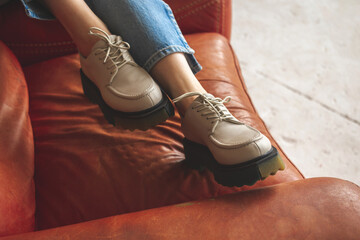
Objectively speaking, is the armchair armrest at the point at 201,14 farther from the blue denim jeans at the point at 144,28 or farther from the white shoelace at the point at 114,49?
the white shoelace at the point at 114,49

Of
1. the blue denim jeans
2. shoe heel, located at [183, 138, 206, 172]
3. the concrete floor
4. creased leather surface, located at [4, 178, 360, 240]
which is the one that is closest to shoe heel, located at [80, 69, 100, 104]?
the blue denim jeans

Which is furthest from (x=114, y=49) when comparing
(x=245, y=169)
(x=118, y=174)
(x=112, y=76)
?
(x=245, y=169)

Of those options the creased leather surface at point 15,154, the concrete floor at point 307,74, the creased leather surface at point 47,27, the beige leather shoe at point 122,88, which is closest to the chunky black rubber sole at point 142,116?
the beige leather shoe at point 122,88

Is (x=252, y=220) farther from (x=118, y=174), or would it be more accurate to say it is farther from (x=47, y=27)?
(x=47, y=27)

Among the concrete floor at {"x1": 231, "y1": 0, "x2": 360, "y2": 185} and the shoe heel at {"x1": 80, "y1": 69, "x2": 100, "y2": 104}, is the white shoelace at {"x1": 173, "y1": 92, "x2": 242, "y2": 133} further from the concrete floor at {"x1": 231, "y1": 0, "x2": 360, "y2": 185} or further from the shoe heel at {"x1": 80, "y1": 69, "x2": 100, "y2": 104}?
the concrete floor at {"x1": 231, "y1": 0, "x2": 360, "y2": 185}

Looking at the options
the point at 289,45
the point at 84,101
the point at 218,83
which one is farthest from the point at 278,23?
the point at 84,101

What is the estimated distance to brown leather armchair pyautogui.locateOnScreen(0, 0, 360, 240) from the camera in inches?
22.6

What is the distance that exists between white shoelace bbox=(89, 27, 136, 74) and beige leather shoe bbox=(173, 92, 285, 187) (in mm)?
152

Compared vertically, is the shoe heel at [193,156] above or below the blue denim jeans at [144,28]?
below

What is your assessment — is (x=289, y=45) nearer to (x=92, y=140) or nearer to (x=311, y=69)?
(x=311, y=69)

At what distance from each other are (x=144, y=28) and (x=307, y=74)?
3.86 feet

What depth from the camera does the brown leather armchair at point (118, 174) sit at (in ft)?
1.88

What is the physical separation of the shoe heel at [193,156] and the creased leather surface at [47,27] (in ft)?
1.83

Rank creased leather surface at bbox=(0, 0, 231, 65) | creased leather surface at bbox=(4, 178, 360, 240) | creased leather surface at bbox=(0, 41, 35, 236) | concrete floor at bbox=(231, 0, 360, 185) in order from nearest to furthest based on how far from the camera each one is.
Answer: creased leather surface at bbox=(4, 178, 360, 240), creased leather surface at bbox=(0, 41, 35, 236), creased leather surface at bbox=(0, 0, 231, 65), concrete floor at bbox=(231, 0, 360, 185)
